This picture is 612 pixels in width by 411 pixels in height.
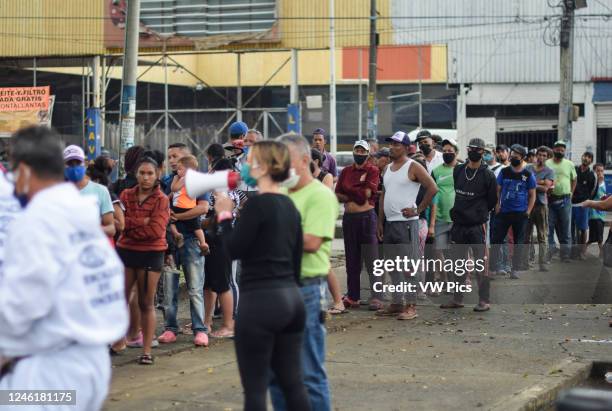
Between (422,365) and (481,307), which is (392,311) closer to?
(481,307)

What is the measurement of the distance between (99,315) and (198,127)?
98.8 ft

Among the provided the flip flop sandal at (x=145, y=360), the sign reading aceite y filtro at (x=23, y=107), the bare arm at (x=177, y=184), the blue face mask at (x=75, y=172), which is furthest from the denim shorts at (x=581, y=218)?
the blue face mask at (x=75, y=172)

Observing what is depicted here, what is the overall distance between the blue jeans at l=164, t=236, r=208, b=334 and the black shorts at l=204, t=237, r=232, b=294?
136 millimetres

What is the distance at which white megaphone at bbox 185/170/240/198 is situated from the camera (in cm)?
591

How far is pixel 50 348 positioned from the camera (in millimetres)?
4320

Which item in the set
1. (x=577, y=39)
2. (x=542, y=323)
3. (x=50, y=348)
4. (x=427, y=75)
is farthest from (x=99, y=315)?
(x=427, y=75)

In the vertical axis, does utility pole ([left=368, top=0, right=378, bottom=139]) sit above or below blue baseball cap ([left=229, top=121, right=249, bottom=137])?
above

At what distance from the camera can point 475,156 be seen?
12.8 meters

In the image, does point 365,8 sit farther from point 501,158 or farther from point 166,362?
point 166,362

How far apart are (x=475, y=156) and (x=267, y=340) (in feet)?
24.9

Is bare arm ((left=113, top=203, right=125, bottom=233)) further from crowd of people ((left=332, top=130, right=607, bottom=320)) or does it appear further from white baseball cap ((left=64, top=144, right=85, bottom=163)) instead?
crowd of people ((left=332, top=130, right=607, bottom=320))

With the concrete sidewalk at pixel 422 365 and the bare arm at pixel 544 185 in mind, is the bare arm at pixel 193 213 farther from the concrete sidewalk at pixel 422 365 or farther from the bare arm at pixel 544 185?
the bare arm at pixel 544 185

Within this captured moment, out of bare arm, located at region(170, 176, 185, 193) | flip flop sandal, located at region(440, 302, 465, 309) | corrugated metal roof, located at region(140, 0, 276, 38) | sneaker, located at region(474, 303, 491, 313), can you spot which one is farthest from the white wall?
bare arm, located at region(170, 176, 185, 193)

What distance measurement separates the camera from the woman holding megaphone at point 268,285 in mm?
5652
